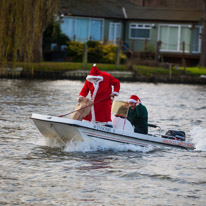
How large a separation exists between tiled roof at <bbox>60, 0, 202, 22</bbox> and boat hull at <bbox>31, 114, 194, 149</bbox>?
35.5 m

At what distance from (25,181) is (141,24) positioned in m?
42.1

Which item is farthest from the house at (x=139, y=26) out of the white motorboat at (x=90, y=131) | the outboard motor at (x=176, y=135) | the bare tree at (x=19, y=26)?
the white motorboat at (x=90, y=131)

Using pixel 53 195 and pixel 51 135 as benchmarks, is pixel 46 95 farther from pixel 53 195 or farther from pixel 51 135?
pixel 53 195

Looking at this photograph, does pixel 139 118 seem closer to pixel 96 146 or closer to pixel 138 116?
pixel 138 116

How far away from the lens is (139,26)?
5175 centimetres

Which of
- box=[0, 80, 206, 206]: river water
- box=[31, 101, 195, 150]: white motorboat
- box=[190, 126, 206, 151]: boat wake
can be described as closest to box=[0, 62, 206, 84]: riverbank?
box=[0, 80, 206, 206]: river water

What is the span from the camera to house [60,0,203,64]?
49.3 metres

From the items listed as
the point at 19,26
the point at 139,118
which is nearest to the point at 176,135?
the point at 139,118

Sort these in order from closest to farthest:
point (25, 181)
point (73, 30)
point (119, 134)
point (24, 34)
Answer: point (25, 181)
point (119, 134)
point (24, 34)
point (73, 30)

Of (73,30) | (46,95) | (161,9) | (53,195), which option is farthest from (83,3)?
(53,195)

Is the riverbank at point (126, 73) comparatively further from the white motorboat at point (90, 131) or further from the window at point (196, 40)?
the white motorboat at point (90, 131)

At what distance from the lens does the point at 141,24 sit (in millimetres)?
51625

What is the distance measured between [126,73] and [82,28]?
1405cm

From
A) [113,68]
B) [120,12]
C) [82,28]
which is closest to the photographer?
[113,68]
